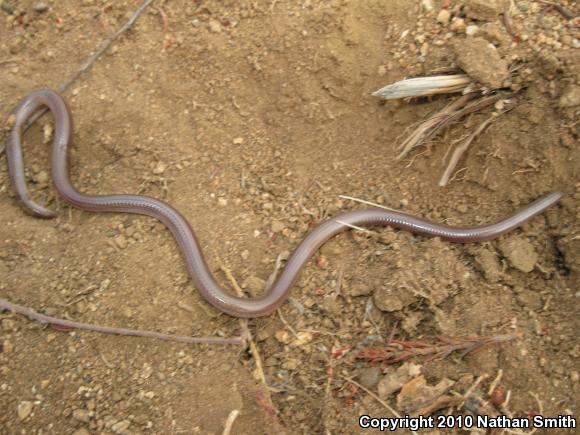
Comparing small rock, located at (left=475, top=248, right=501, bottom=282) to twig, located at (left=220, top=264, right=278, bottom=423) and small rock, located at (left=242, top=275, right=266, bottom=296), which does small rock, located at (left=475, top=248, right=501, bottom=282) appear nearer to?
small rock, located at (left=242, top=275, right=266, bottom=296)

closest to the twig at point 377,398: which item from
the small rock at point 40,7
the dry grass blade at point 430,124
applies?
the dry grass blade at point 430,124

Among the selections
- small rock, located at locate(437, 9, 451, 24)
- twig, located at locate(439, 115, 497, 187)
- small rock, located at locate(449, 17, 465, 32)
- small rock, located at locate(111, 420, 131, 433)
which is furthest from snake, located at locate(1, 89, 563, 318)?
small rock, located at locate(437, 9, 451, 24)

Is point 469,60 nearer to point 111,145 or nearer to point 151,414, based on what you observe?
point 111,145

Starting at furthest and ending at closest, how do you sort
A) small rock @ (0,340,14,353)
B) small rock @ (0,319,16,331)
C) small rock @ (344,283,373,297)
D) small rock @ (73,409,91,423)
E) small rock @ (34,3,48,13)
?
small rock @ (34,3,48,13), small rock @ (344,283,373,297), small rock @ (0,319,16,331), small rock @ (0,340,14,353), small rock @ (73,409,91,423)

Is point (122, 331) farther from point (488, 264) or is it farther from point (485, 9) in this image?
point (485, 9)

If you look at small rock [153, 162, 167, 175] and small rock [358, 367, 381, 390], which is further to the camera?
small rock [153, 162, 167, 175]
